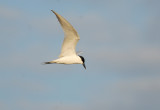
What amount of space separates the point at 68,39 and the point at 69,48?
3.10 feet

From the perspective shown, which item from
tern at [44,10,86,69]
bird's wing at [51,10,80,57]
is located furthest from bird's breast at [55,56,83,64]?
bird's wing at [51,10,80,57]

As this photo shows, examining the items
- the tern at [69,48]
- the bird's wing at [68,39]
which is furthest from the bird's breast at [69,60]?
→ the bird's wing at [68,39]

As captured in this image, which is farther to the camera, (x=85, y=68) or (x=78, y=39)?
(x=85, y=68)

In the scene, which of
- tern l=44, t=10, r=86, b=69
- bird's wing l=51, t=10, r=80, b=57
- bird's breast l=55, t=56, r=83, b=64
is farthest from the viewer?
bird's breast l=55, t=56, r=83, b=64

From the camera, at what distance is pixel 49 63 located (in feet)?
88.7

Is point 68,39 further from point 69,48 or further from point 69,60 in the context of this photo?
point 69,60

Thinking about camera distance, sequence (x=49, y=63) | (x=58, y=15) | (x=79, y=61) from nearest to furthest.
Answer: (x=58, y=15) → (x=49, y=63) → (x=79, y=61)

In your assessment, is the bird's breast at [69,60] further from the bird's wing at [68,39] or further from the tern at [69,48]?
the bird's wing at [68,39]

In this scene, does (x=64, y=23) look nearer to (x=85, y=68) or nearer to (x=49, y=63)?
(x=49, y=63)

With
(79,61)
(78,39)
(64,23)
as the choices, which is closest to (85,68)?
(79,61)

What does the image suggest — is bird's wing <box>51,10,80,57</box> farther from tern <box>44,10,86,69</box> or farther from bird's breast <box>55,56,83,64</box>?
bird's breast <box>55,56,83,64</box>

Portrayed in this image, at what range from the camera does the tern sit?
26.6 metres

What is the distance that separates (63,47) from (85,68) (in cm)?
357

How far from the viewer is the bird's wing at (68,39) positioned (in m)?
25.8
